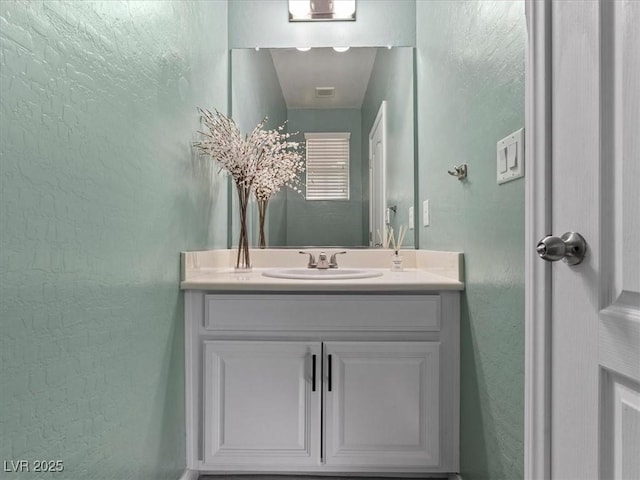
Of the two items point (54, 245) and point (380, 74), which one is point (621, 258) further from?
point (380, 74)

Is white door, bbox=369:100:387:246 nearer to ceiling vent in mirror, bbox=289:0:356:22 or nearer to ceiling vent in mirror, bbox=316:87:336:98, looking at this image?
ceiling vent in mirror, bbox=316:87:336:98

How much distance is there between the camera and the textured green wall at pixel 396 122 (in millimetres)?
1979

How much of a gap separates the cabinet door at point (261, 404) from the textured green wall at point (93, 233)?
5.0 inches

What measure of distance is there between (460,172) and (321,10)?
1279mm

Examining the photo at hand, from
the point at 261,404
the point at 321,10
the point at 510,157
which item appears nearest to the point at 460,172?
the point at 510,157

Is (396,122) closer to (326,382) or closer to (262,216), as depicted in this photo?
(262,216)

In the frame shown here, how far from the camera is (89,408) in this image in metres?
0.88

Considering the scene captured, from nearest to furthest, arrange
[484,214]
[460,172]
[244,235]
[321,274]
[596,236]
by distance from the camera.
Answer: [596,236] → [484,214] → [460,172] → [321,274] → [244,235]

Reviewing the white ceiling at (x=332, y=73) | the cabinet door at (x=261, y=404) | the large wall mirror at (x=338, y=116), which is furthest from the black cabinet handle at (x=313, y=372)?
the white ceiling at (x=332, y=73)

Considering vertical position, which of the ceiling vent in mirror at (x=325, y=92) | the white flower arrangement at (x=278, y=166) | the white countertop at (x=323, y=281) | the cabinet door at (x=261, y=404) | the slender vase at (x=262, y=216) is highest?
the ceiling vent in mirror at (x=325, y=92)

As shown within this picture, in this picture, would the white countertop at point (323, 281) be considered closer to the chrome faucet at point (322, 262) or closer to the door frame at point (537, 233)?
the chrome faucet at point (322, 262)

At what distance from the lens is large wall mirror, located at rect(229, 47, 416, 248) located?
201 cm

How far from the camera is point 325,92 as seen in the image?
2047mm

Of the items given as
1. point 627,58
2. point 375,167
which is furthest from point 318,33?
point 627,58
